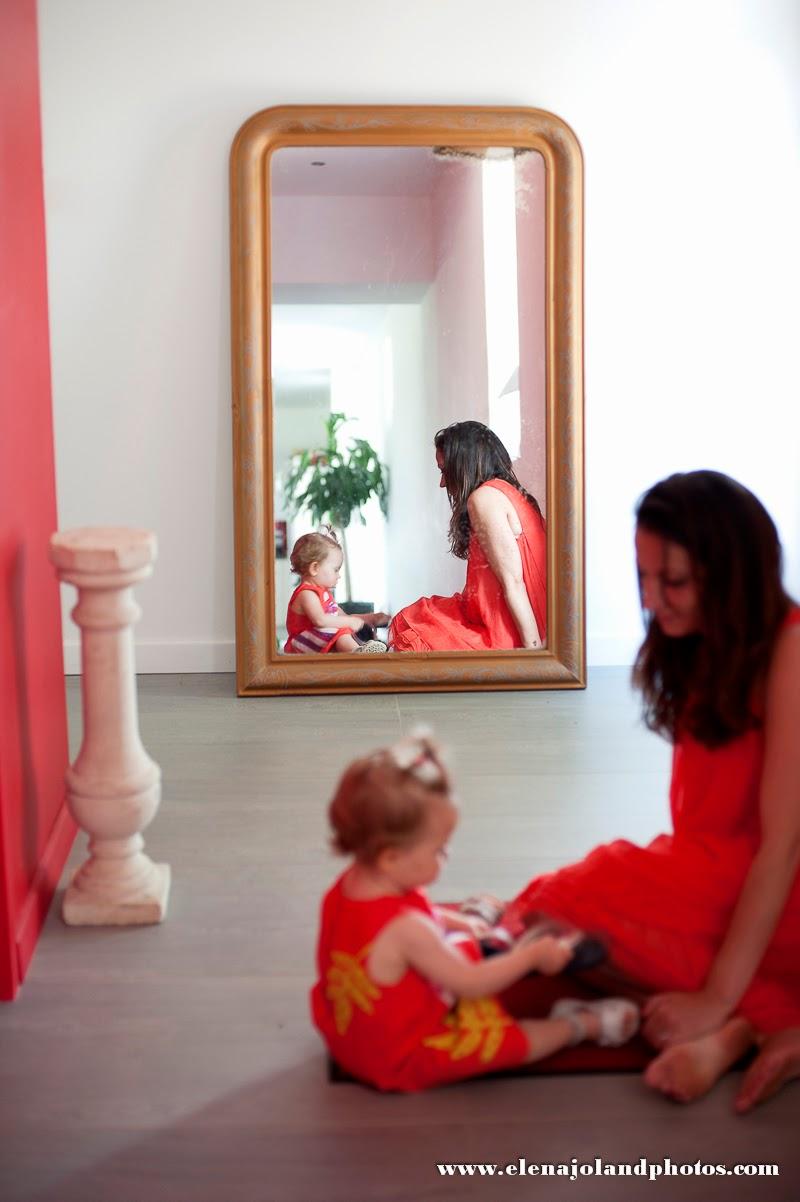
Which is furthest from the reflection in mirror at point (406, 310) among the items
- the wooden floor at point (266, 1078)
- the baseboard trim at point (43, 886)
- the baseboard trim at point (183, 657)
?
the baseboard trim at point (43, 886)

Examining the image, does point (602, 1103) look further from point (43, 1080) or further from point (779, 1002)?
point (43, 1080)

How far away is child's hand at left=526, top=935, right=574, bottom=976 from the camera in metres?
1.93

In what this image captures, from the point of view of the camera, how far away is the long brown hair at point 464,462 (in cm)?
418

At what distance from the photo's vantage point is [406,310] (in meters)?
4.15

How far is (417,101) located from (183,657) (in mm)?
1996

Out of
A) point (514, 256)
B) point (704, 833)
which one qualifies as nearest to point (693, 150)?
point (514, 256)

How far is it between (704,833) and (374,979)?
628 mm

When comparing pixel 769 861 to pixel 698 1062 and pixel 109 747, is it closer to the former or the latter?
pixel 698 1062

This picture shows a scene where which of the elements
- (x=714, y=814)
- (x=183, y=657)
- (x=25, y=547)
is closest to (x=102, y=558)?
(x=25, y=547)

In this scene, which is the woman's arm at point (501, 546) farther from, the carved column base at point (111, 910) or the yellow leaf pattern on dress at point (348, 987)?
the yellow leaf pattern on dress at point (348, 987)

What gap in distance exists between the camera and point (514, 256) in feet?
13.6

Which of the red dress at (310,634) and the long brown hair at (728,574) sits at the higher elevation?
the long brown hair at (728,574)

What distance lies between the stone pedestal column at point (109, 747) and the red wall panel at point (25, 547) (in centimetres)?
10

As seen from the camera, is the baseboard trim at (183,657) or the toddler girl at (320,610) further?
the baseboard trim at (183,657)
